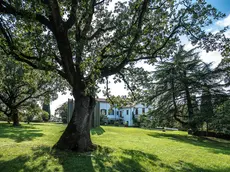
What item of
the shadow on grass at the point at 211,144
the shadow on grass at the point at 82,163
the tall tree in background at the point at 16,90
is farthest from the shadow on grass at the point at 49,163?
the tall tree in background at the point at 16,90

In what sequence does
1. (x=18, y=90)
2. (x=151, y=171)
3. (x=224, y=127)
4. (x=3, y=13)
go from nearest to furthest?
(x=151, y=171) → (x=3, y=13) → (x=224, y=127) → (x=18, y=90)

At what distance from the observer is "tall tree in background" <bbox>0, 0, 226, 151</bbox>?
652 centimetres

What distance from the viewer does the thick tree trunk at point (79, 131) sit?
7082 millimetres

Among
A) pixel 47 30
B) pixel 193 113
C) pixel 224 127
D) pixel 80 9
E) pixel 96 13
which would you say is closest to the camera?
pixel 80 9

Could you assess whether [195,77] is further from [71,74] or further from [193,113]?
[71,74]

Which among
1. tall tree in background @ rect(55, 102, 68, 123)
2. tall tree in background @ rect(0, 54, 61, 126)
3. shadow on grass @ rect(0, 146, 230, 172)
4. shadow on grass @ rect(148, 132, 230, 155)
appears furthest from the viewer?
tall tree in background @ rect(55, 102, 68, 123)

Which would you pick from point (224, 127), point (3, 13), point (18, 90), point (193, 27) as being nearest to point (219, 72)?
point (224, 127)

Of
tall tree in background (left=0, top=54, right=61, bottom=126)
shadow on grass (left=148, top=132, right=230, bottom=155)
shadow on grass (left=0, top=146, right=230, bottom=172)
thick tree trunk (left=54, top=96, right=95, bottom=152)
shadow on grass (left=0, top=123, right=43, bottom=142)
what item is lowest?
shadow on grass (left=148, top=132, right=230, bottom=155)

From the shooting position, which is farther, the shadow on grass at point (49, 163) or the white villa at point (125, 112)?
the white villa at point (125, 112)

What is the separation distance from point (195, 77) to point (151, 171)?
49.7 feet

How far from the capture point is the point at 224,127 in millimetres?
14383

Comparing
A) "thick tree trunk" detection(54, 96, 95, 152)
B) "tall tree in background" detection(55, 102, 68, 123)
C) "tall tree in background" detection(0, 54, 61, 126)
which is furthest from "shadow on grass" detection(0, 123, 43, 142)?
"tall tree in background" detection(55, 102, 68, 123)

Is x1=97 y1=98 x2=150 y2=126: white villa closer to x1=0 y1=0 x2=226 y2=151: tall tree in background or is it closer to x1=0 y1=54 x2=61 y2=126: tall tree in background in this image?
x1=0 y1=54 x2=61 y2=126: tall tree in background

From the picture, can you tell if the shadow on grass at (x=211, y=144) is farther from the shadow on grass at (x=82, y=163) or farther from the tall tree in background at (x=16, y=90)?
the tall tree in background at (x=16, y=90)
